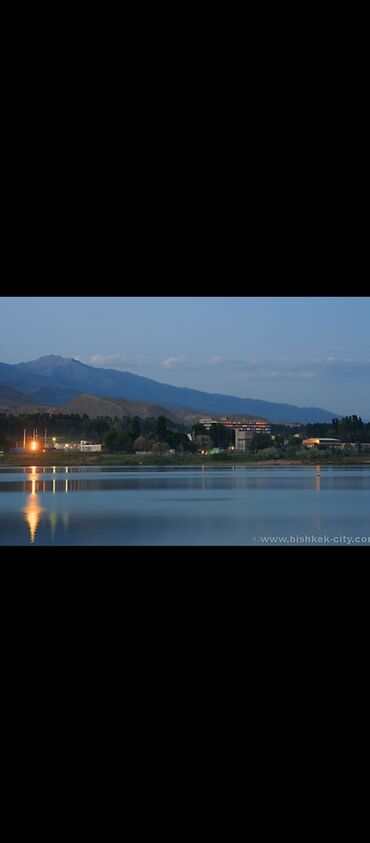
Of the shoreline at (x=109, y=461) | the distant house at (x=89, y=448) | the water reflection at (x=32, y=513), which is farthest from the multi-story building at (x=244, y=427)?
the water reflection at (x=32, y=513)

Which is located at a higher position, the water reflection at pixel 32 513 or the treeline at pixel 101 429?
the treeline at pixel 101 429

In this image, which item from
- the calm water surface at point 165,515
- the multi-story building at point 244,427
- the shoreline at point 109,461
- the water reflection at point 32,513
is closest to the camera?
the shoreline at point 109,461

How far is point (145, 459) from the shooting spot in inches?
220

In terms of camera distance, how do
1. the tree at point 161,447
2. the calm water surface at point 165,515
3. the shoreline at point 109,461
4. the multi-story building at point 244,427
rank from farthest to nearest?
the calm water surface at point 165,515 < the multi-story building at point 244,427 < the tree at point 161,447 < the shoreline at point 109,461

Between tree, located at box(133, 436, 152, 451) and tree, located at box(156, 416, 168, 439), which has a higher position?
tree, located at box(156, 416, 168, 439)

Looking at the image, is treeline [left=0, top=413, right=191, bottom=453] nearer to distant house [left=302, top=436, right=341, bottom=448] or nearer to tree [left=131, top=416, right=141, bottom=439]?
tree [left=131, top=416, right=141, bottom=439]

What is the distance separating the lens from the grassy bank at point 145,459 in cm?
551

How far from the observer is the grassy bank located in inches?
217

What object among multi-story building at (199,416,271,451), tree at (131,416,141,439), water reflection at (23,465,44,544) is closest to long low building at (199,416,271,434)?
multi-story building at (199,416,271,451)

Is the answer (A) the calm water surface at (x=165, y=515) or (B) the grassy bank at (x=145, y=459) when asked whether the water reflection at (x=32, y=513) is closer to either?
(A) the calm water surface at (x=165, y=515)

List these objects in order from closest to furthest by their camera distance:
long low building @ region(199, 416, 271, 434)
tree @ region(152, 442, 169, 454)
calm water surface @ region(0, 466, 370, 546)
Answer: tree @ region(152, 442, 169, 454) → long low building @ region(199, 416, 271, 434) → calm water surface @ region(0, 466, 370, 546)
